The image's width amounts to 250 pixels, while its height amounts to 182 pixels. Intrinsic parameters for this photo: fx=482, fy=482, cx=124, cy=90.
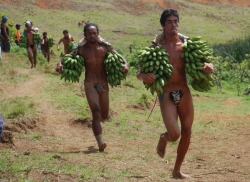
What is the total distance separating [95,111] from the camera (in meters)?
7.35

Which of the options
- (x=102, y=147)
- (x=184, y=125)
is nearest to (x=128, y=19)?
(x=102, y=147)

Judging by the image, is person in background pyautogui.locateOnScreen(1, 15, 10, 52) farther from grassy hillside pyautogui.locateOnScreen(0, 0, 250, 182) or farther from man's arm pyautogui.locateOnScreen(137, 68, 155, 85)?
man's arm pyautogui.locateOnScreen(137, 68, 155, 85)

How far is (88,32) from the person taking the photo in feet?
24.6

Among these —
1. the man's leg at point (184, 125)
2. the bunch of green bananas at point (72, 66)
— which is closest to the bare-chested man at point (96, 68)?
the bunch of green bananas at point (72, 66)

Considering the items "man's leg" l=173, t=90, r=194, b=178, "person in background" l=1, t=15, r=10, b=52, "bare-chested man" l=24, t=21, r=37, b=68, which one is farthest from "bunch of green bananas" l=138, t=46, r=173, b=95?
"person in background" l=1, t=15, r=10, b=52

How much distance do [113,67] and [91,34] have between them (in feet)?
2.04

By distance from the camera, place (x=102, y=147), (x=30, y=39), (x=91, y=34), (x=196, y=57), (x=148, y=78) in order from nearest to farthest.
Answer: (x=148, y=78)
(x=196, y=57)
(x=102, y=147)
(x=91, y=34)
(x=30, y=39)

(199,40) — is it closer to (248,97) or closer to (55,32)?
(248,97)

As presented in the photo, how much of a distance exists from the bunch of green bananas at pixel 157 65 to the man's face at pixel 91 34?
1841mm

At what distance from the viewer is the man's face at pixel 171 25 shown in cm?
580

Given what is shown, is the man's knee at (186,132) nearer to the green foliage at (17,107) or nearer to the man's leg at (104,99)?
the man's leg at (104,99)

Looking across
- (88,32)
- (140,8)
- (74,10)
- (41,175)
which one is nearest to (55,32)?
(74,10)

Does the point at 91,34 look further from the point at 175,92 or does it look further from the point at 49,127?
the point at 49,127

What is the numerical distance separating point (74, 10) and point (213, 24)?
1278 cm
